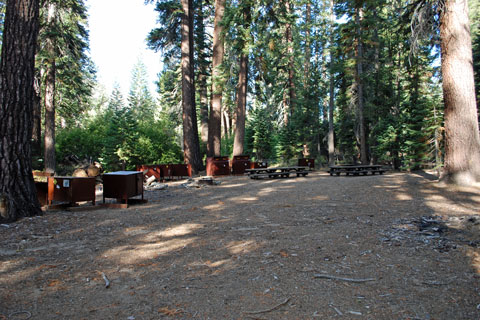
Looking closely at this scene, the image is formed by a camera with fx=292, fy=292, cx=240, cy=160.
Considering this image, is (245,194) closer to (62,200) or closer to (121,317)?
(62,200)

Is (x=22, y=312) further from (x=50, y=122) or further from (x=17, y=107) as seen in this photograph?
(x=50, y=122)

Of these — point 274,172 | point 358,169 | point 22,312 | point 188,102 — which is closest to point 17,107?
point 22,312

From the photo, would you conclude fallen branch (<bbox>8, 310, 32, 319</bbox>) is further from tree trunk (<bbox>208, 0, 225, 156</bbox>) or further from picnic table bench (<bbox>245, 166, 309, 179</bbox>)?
tree trunk (<bbox>208, 0, 225, 156</bbox>)

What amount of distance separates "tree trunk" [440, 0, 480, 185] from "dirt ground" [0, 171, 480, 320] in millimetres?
1511

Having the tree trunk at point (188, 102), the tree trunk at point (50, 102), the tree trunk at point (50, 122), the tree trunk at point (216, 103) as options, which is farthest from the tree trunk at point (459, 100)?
the tree trunk at point (50, 122)

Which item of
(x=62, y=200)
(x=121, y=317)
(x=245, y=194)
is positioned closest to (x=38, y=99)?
(x=62, y=200)

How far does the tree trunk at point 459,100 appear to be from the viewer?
7.73 m

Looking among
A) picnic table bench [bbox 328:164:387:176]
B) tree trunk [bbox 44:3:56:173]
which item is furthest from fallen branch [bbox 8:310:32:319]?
tree trunk [bbox 44:3:56:173]

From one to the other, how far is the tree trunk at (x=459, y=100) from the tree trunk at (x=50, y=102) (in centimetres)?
1827

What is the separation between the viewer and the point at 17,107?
6344 mm

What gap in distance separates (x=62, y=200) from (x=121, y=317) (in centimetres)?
602

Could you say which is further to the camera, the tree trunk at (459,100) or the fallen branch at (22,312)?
the tree trunk at (459,100)

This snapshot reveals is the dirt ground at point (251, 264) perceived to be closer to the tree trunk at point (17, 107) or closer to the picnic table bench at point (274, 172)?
the tree trunk at point (17, 107)

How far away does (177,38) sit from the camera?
2064cm
